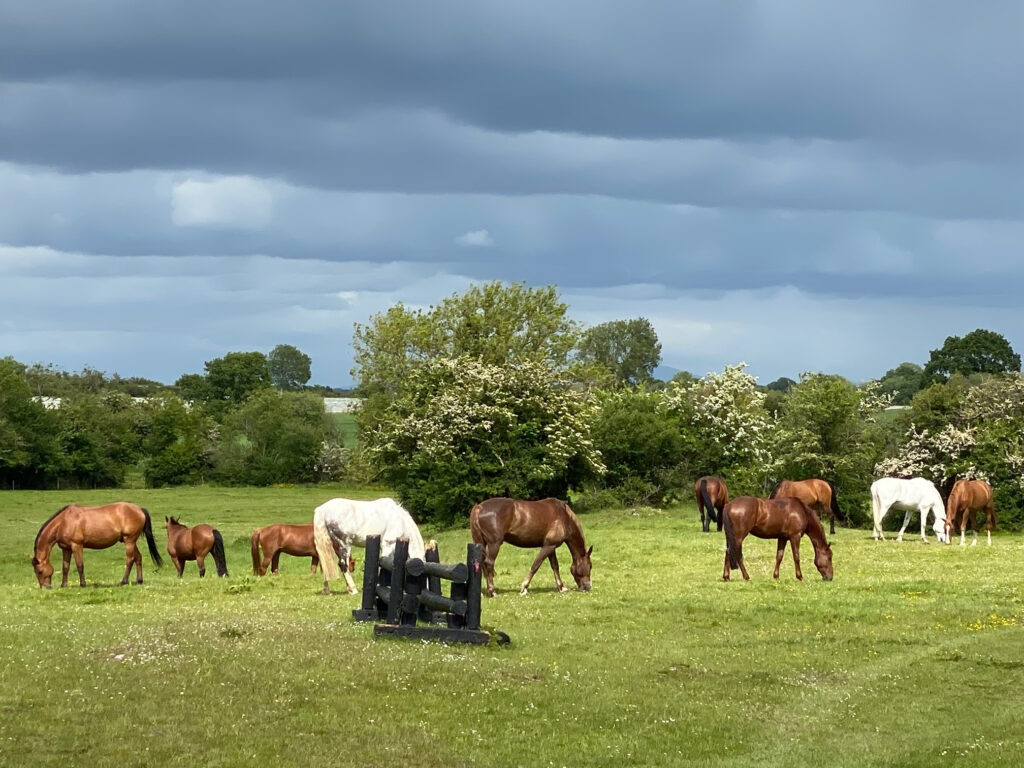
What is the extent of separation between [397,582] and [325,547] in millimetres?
6280

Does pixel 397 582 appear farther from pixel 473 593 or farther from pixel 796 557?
pixel 796 557

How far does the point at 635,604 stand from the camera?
21516mm

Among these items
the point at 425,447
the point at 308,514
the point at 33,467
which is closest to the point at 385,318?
the point at 308,514

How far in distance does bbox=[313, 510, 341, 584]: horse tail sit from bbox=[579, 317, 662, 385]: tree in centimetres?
13611

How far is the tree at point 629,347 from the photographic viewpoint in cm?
16088

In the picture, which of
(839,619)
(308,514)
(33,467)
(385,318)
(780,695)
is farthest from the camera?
(33,467)

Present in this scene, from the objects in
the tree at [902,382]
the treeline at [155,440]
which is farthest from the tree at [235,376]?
the tree at [902,382]

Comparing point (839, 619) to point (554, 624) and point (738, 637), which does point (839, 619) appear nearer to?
point (738, 637)

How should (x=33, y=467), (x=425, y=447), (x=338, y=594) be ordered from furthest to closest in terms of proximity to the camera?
1. (x=33, y=467)
2. (x=425, y=447)
3. (x=338, y=594)

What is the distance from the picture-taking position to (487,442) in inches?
2046

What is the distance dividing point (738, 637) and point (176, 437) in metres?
94.0

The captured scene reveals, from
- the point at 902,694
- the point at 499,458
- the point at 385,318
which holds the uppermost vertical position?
the point at 385,318

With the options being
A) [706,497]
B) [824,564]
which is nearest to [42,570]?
[706,497]

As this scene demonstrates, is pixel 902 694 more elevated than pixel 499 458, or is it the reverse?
pixel 499 458
